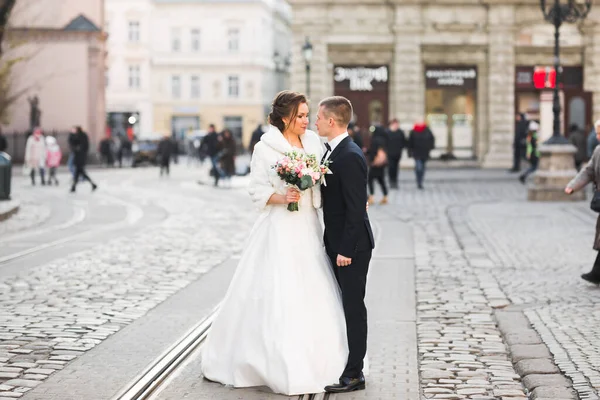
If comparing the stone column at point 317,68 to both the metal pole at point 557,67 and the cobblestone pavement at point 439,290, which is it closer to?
the metal pole at point 557,67

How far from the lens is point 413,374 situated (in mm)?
7699

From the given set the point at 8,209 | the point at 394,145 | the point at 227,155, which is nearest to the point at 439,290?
the point at 8,209

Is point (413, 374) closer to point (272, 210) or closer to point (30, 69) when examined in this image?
point (272, 210)

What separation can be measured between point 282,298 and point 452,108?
33.7m

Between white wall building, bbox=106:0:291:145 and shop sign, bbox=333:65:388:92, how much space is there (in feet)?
144

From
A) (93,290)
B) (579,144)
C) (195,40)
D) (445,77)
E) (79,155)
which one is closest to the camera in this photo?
(93,290)

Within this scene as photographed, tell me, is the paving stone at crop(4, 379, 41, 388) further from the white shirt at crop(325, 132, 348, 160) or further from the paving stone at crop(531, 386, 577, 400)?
the paving stone at crop(531, 386, 577, 400)

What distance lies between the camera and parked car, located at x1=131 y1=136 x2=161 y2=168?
58219 mm

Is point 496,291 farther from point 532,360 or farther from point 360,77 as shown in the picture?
point 360,77

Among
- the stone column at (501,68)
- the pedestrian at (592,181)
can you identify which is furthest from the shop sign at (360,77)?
the pedestrian at (592,181)

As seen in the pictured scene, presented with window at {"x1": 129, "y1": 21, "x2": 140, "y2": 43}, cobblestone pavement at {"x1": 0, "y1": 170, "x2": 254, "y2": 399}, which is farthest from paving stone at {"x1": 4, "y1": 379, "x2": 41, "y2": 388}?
window at {"x1": 129, "y1": 21, "x2": 140, "y2": 43}

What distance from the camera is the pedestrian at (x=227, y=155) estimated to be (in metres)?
33.7

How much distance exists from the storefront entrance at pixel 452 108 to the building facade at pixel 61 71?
19.4 meters

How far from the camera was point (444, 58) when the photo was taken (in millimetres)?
39875
